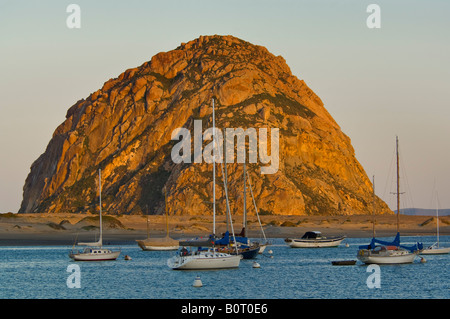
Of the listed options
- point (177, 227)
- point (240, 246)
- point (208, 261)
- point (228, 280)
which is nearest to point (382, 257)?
point (240, 246)

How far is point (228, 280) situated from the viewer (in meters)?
67.1

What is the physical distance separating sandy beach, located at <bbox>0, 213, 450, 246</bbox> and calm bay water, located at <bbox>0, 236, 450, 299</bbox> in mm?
42564

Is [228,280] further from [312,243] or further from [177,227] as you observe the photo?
[177,227]

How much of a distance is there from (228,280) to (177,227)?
86.2 m

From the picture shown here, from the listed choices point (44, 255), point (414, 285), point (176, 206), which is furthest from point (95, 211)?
point (414, 285)

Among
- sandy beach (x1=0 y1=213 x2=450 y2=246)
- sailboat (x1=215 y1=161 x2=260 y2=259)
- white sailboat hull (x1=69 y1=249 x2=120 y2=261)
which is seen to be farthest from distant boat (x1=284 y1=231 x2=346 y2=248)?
white sailboat hull (x1=69 y1=249 x2=120 y2=261)

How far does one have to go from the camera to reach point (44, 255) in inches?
4060

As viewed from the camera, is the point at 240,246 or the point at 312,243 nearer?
the point at 240,246

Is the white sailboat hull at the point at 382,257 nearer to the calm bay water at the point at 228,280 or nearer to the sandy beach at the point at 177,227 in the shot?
the calm bay water at the point at 228,280

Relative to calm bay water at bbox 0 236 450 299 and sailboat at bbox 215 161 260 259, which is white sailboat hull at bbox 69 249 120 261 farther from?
sailboat at bbox 215 161 260 259

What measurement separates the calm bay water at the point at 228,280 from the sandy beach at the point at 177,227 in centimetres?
4256

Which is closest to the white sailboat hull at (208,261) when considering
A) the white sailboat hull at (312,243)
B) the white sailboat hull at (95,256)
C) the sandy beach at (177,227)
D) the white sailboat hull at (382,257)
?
the white sailboat hull at (382,257)

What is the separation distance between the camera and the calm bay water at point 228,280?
192 ft

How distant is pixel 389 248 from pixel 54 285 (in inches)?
1423
